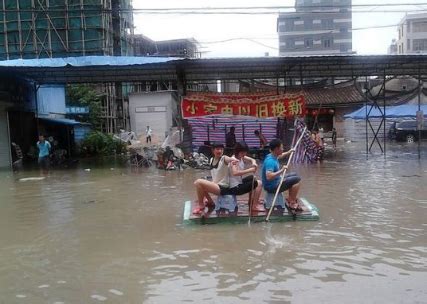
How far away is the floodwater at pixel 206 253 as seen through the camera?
15.8 ft

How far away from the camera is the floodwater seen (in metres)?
4.82

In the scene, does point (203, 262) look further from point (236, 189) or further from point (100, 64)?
point (100, 64)

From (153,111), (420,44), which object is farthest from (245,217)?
(420,44)

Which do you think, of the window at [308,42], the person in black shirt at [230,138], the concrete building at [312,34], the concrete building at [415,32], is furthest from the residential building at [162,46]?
the concrete building at [415,32]

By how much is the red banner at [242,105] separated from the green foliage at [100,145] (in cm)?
1085

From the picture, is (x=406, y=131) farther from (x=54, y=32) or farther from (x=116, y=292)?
(x=116, y=292)

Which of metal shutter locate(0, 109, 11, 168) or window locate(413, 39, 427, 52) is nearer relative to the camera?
metal shutter locate(0, 109, 11, 168)

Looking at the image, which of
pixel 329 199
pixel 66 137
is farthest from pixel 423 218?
pixel 66 137

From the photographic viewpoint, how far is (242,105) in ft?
60.7

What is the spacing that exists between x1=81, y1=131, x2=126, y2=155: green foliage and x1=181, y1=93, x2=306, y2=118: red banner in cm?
1085

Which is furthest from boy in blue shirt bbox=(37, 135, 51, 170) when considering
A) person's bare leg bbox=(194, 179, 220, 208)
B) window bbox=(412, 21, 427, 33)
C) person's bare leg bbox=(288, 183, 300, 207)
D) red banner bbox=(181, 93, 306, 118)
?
window bbox=(412, 21, 427, 33)

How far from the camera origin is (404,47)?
74.3m

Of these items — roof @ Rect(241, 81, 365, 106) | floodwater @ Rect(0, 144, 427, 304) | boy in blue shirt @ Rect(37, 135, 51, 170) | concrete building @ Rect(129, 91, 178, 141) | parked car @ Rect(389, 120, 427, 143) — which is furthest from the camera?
concrete building @ Rect(129, 91, 178, 141)

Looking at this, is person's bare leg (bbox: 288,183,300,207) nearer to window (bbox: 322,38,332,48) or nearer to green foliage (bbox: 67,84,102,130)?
green foliage (bbox: 67,84,102,130)
